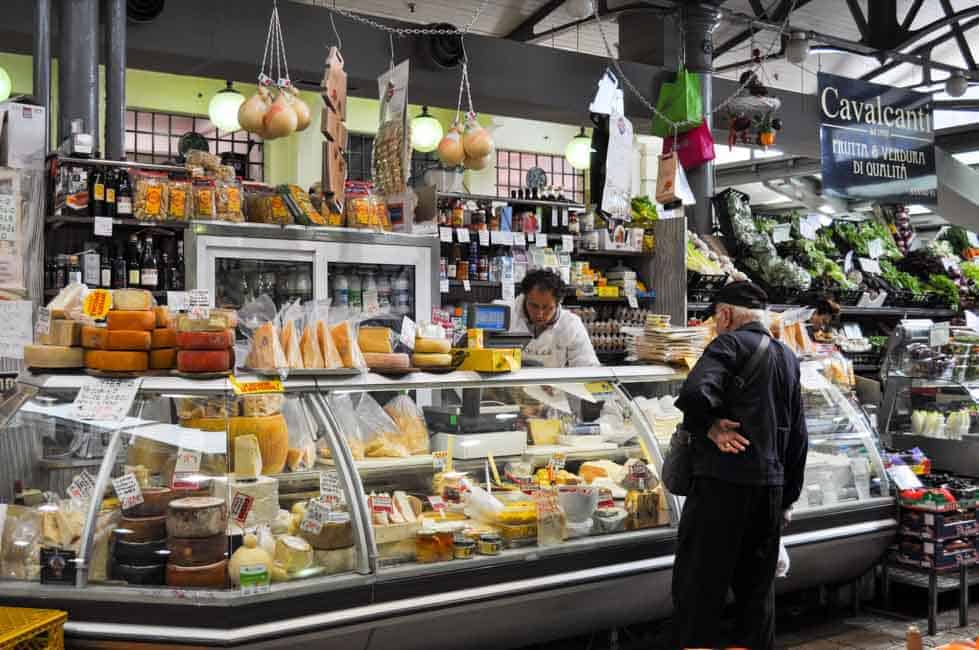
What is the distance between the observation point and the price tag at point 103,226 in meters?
5.70

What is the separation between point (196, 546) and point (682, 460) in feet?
6.23

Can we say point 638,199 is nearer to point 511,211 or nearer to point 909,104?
point 511,211

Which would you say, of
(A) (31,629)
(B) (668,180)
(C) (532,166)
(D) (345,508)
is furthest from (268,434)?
Result: (C) (532,166)

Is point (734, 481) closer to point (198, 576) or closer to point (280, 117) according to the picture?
point (198, 576)

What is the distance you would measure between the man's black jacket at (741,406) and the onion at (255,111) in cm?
328

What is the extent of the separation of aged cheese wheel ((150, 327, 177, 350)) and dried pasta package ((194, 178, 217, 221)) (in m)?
2.44

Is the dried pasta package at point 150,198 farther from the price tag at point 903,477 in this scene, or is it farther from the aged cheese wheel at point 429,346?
the price tag at point 903,477

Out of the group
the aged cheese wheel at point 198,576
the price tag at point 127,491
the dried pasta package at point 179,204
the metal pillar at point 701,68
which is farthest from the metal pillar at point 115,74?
the metal pillar at point 701,68

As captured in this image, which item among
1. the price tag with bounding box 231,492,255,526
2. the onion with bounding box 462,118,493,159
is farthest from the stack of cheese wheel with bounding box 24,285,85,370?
the onion with bounding box 462,118,493,159

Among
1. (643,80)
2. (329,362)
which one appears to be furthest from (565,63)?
(329,362)

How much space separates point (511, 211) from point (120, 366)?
495cm

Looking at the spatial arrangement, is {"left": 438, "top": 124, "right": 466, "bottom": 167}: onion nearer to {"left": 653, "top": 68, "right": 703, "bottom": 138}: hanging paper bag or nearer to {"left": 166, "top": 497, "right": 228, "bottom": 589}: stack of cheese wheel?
{"left": 653, "top": 68, "right": 703, "bottom": 138}: hanging paper bag

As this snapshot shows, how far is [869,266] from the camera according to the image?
938 centimetres

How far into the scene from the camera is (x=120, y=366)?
3264mm
